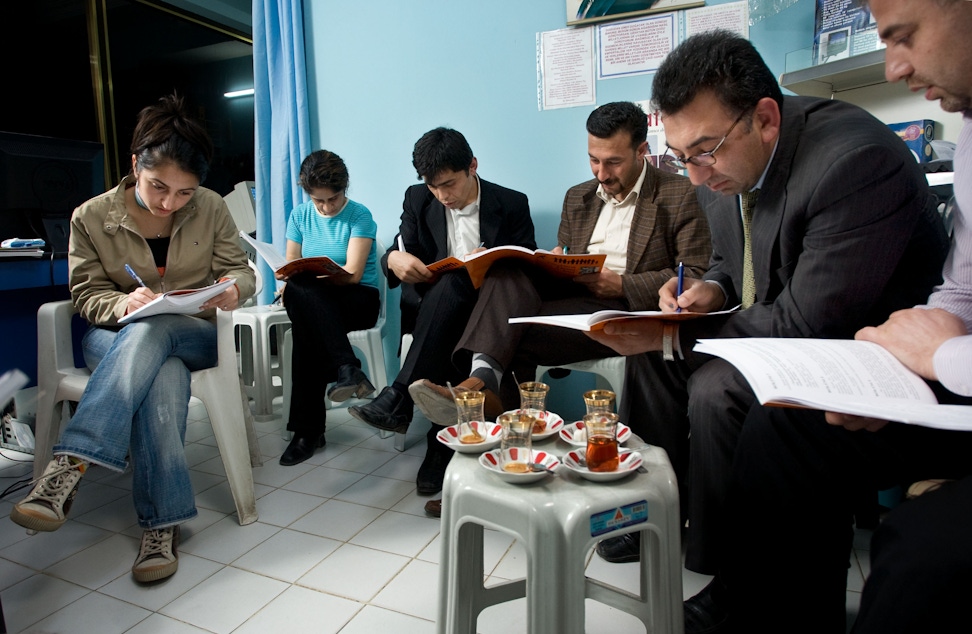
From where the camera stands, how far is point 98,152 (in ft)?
7.27

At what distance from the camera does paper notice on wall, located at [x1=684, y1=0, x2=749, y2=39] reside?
2109 millimetres

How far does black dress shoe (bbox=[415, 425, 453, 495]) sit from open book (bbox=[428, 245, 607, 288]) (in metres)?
0.55

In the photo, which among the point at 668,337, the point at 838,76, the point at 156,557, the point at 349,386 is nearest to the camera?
the point at 668,337

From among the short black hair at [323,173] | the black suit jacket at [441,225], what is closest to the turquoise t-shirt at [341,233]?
the short black hair at [323,173]

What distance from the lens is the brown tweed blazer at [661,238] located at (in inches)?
70.3

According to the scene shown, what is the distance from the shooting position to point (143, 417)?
59.5 inches

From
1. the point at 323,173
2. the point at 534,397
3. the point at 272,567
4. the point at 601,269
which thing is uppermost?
the point at 323,173

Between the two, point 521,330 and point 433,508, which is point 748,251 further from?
point 433,508

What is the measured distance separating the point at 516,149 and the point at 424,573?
1.69 m

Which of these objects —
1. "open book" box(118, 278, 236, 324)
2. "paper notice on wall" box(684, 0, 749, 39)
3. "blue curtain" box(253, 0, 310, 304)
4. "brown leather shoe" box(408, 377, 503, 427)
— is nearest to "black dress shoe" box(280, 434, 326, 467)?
"open book" box(118, 278, 236, 324)

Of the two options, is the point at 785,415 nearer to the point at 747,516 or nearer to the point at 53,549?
the point at 747,516

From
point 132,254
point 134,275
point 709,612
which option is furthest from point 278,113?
point 709,612

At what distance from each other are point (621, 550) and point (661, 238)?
92 cm

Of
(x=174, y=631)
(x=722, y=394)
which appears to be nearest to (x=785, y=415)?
(x=722, y=394)
